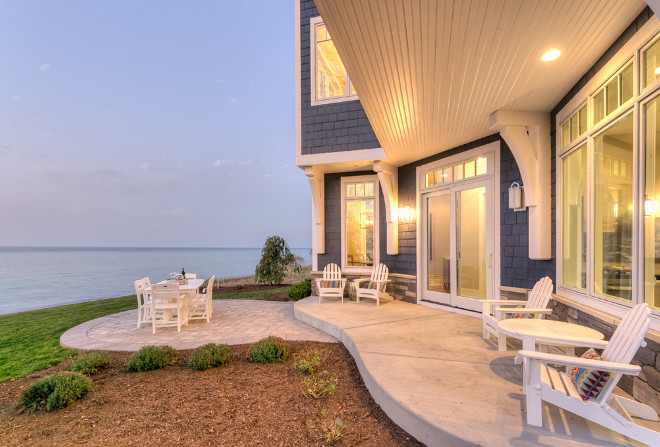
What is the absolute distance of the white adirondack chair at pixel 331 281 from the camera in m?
6.88

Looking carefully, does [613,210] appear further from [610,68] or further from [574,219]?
[610,68]

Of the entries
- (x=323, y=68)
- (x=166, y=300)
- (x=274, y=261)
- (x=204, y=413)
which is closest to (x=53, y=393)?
(x=204, y=413)

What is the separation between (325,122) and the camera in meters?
7.12

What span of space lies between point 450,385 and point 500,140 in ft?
12.7

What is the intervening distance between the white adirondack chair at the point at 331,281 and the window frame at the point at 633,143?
162 inches

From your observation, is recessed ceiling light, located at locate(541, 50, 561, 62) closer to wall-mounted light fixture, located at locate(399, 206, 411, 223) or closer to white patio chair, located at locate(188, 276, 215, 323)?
wall-mounted light fixture, located at locate(399, 206, 411, 223)

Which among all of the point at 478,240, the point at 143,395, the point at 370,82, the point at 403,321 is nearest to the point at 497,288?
the point at 478,240

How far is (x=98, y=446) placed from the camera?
218 cm

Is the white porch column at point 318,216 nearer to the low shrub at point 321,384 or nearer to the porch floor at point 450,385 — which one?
the porch floor at point 450,385

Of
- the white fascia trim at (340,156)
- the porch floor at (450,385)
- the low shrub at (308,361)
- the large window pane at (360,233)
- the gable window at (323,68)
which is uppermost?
the gable window at (323,68)

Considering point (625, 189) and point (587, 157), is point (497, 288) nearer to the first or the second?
point (587, 157)

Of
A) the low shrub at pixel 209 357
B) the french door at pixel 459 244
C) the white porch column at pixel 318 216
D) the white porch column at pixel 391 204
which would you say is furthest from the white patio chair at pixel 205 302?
the french door at pixel 459 244

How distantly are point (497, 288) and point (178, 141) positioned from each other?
4010 cm

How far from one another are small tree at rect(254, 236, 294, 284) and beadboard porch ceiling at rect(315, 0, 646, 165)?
779cm
